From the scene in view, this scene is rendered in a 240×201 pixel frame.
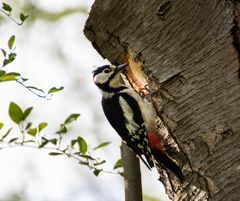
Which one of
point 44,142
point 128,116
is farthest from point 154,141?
point 44,142

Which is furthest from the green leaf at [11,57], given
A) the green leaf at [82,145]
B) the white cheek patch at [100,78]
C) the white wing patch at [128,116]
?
the white cheek patch at [100,78]

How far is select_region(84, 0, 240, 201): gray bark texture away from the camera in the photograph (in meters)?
2.88

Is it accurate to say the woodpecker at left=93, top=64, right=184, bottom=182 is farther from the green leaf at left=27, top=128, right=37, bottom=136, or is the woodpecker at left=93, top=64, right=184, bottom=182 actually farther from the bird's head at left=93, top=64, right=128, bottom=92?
the green leaf at left=27, top=128, right=37, bottom=136

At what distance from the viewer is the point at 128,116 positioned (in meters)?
4.29

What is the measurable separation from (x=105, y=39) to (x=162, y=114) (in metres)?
0.51

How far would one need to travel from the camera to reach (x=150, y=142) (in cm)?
385

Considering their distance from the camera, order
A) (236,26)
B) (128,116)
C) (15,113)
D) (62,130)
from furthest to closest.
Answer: (128,116)
(62,130)
(15,113)
(236,26)

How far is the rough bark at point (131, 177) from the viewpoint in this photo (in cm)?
321

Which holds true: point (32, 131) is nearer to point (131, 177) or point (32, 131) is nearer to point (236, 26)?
point (131, 177)

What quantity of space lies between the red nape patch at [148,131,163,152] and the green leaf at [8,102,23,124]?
0.81 metres

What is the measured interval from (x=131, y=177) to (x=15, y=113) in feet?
2.20

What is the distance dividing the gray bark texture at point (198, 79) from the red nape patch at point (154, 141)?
0.52 m

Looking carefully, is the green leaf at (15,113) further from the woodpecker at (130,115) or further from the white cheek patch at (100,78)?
the white cheek patch at (100,78)

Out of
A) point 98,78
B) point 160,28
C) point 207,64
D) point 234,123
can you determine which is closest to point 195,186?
point 234,123
